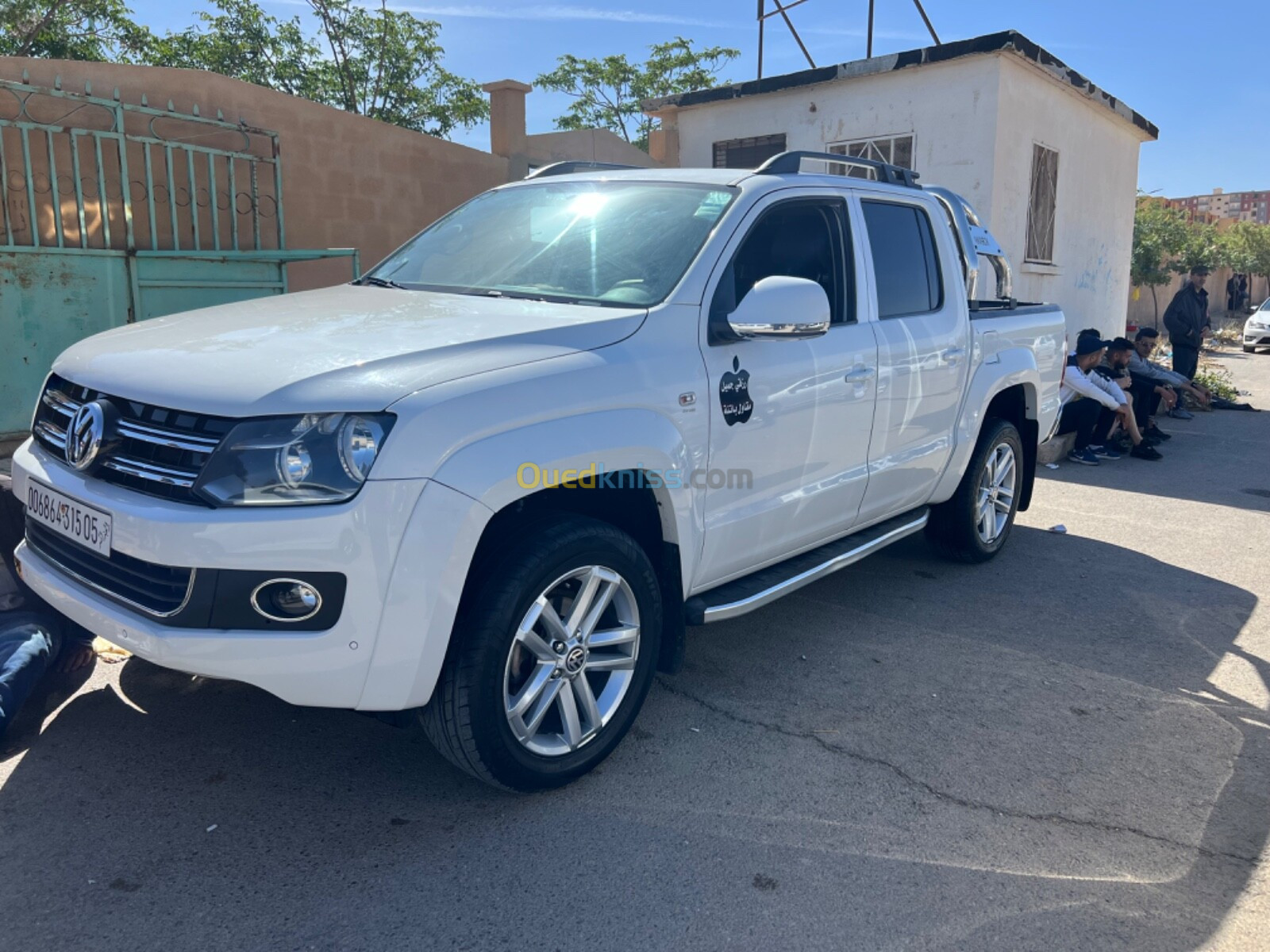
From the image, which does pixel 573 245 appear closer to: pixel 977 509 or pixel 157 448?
pixel 157 448

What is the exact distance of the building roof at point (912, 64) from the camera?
977cm

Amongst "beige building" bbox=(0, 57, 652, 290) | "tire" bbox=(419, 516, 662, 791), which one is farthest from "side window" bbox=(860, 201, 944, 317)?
"beige building" bbox=(0, 57, 652, 290)

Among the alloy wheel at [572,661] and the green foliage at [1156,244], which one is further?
the green foliage at [1156,244]

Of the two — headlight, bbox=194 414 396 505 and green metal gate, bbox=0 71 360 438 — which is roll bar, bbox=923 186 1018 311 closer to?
headlight, bbox=194 414 396 505

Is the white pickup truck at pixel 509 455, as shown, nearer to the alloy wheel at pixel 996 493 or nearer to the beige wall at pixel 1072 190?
the alloy wheel at pixel 996 493

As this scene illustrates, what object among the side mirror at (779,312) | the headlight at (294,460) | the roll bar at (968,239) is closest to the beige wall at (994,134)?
the roll bar at (968,239)

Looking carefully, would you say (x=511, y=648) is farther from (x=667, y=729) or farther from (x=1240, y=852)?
(x=1240, y=852)

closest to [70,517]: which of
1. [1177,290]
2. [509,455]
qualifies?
[509,455]

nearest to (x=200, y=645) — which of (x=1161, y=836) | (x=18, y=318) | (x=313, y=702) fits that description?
(x=313, y=702)

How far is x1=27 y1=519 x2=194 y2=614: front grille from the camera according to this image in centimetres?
252

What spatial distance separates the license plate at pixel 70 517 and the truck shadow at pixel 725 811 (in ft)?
2.65

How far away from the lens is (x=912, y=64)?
1019cm

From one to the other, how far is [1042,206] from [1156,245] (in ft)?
49.8

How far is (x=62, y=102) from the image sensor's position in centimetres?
665
